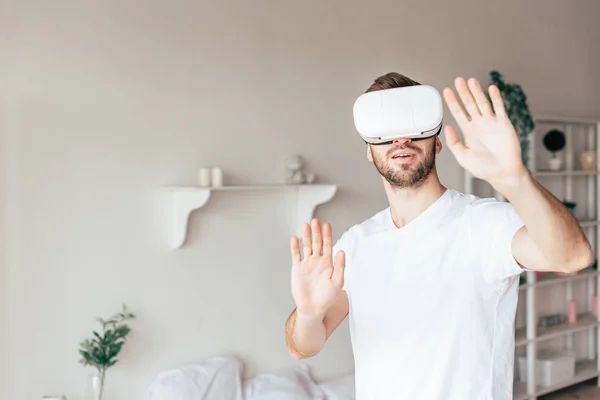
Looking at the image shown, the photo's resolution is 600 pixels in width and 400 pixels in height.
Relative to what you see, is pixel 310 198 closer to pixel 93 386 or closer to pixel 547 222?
pixel 93 386

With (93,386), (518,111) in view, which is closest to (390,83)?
(93,386)

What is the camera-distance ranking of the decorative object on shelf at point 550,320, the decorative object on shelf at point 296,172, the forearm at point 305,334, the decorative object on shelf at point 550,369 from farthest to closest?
the decorative object on shelf at point 550,320, the decorative object on shelf at point 550,369, the decorative object on shelf at point 296,172, the forearm at point 305,334

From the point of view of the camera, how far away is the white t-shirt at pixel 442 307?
1.50m

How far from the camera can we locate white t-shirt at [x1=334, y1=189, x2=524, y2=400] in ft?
4.92

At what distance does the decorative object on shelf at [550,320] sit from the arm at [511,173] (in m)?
3.20

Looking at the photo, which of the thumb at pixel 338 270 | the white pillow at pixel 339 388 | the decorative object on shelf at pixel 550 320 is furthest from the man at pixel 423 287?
the decorative object on shelf at pixel 550 320

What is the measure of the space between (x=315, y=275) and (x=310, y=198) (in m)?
1.70

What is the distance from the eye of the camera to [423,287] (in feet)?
5.18

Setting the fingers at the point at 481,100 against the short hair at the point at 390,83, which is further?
the short hair at the point at 390,83

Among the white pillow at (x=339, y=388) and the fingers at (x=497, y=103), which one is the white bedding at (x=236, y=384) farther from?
the fingers at (x=497, y=103)

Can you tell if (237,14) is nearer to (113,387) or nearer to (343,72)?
(343,72)

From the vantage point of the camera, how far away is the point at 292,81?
322 centimetres

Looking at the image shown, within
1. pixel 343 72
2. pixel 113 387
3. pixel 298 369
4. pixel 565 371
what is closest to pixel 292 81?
pixel 343 72

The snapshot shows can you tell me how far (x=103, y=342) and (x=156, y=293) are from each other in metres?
0.34
